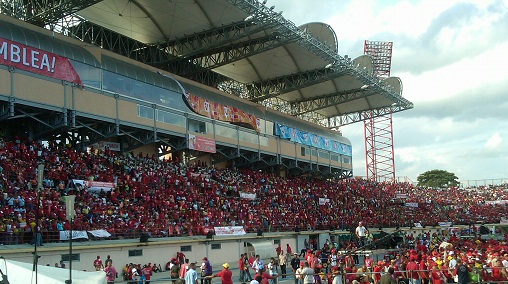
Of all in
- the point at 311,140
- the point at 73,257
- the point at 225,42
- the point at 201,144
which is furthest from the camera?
the point at 311,140

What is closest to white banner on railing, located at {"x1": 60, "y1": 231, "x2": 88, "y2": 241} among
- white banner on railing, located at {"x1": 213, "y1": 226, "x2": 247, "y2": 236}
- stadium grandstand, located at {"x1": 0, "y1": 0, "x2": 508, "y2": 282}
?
stadium grandstand, located at {"x1": 0, "y1": 0, "x2": 508, "y2": 282}

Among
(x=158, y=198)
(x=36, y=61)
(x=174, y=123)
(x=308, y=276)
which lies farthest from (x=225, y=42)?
(x=308, y=276)

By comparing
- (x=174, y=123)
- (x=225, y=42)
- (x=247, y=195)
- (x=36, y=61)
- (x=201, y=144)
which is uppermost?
(x=225, y=42)

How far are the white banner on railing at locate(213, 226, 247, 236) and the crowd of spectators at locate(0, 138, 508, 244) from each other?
645 millimetres

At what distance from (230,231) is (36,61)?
14.6 m

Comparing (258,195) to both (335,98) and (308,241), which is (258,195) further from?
(335,98)

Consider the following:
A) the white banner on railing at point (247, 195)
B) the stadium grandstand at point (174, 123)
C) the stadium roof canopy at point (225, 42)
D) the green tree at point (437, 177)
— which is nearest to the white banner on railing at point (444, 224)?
the stadium grandstand at point (174, 123)

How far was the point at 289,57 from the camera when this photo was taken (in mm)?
51094

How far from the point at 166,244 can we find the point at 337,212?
2638 cm

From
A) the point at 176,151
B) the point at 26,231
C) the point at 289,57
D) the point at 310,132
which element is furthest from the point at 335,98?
the point at 26,231

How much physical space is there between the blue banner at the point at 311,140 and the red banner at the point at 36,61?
82.9 feet

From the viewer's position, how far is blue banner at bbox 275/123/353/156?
180ft

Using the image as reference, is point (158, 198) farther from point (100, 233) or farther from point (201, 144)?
point (201, 144)

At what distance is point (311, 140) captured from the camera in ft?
198
